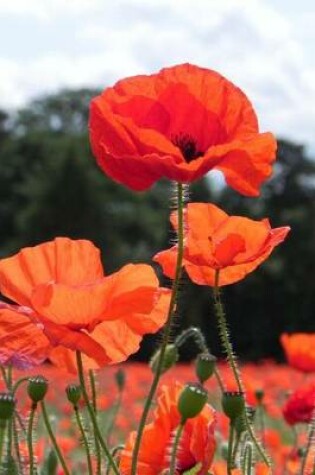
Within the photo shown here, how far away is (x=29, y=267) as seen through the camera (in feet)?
3.51

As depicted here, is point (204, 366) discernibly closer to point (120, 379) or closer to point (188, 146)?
point (188, 146)

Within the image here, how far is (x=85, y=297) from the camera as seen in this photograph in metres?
0.99

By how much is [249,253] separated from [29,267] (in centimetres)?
20

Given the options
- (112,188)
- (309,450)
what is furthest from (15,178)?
(309,450)

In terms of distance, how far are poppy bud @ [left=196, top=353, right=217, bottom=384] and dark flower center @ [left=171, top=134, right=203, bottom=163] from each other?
0.29 m

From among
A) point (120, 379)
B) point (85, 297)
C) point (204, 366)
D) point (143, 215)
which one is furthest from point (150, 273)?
point (143, 215)

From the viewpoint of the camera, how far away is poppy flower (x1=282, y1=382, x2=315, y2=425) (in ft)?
5.81

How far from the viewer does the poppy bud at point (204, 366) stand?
1.27 metres

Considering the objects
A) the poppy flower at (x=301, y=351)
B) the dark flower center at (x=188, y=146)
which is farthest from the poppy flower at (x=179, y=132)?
the poppy flower at (x=301, y=351)

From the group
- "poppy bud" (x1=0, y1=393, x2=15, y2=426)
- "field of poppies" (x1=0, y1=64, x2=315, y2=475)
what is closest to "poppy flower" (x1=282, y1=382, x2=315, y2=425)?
"field of poppies" (x1=0, y1=64, x2=315, y2=475)

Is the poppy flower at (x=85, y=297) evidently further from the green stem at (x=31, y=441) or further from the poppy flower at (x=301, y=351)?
the poppy flower at (x=301, y=351)

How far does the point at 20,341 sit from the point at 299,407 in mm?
865

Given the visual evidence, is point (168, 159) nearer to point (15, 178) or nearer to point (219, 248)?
point (219, 248)

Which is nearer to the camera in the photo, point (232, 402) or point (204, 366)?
point (232, 402)
